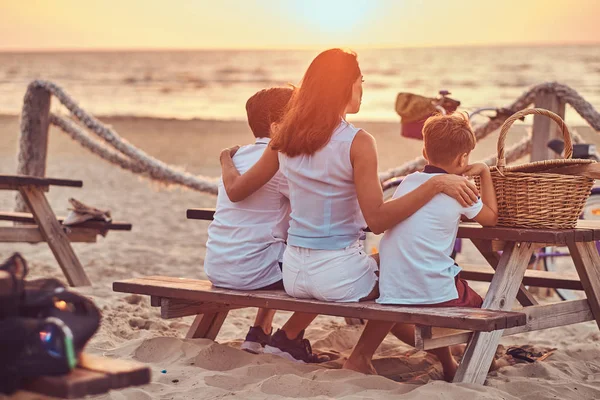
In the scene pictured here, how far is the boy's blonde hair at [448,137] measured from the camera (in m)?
3.28

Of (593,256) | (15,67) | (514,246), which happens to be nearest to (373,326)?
(514,246)

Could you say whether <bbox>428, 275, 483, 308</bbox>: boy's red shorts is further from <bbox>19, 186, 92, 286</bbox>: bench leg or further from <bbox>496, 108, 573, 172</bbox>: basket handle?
<bbox>19, 186, 92, 286</bbox>: bench leg

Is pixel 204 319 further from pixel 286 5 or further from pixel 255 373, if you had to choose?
pixel 286 5

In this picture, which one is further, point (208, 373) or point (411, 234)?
point (208, 373)

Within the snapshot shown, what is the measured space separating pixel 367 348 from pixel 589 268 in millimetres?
1023

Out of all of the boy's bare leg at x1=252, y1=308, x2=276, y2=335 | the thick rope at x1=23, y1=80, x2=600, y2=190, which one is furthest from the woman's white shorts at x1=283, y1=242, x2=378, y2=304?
the thick rope at x1=23, y1=80, x2=600, y2=190

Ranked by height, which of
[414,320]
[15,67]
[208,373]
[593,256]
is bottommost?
[208,373]

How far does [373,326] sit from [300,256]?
0.50 meters

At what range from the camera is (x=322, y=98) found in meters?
3.30

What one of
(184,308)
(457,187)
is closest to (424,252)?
(457,187)

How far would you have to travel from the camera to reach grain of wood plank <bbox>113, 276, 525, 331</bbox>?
306 cm

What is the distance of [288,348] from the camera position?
12.7 ft

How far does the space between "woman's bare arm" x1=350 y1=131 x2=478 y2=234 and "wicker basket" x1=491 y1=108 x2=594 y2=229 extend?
189 millimetres

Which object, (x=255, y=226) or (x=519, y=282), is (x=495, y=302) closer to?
(x=519, y=282)
